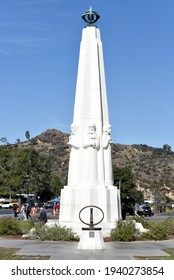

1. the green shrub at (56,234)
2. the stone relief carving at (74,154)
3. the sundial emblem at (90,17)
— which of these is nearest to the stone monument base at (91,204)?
the stone relief carving at (74,154)

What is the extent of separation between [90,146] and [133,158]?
315 feet

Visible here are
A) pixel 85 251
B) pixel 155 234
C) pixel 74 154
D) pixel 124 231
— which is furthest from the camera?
pixel 74 154

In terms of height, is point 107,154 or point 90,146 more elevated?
point 90,146

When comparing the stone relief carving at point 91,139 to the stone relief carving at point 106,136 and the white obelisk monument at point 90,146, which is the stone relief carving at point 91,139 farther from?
the stone relief carving at point 106,136

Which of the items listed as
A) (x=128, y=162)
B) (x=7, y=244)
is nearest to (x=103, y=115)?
(x=7, y=244)

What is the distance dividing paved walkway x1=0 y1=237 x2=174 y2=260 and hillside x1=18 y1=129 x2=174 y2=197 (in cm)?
7794

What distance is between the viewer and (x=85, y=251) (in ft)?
42.8

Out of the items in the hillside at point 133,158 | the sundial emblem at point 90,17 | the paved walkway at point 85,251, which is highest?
the hillside at point 133,158

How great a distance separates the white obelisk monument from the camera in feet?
59.0

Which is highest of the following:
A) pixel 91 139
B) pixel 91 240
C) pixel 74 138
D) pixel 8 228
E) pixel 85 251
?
pixel 74 138

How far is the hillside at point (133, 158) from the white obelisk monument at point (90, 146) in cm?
7465

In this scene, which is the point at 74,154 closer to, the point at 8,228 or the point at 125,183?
the point at 8,228

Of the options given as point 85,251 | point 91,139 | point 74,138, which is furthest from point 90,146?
point 85,251

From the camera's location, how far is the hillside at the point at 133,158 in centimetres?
9919
